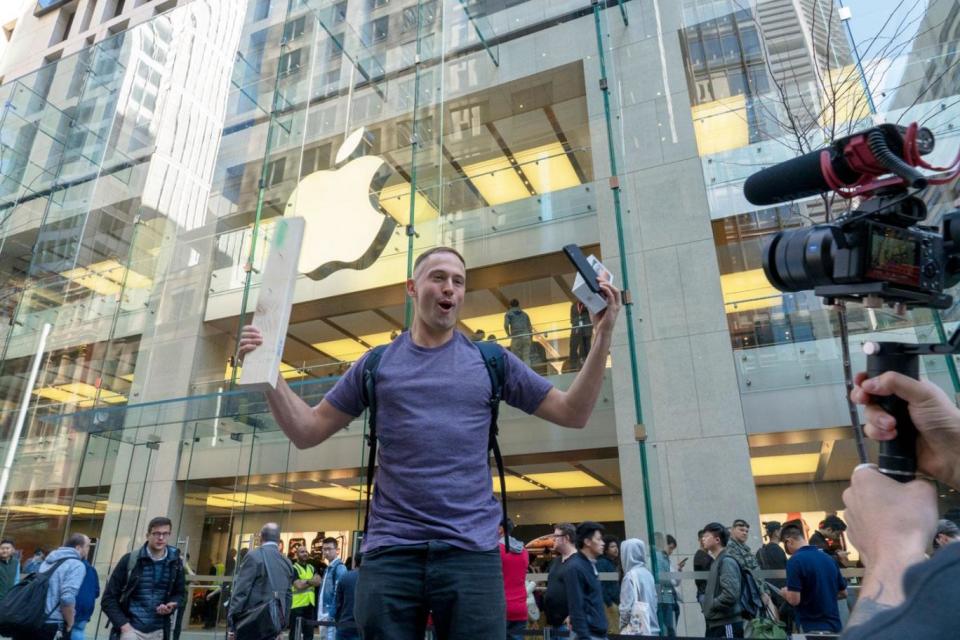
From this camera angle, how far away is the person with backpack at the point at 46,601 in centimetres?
437

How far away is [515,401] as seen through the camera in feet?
6.06

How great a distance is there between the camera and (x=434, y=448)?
160 centimetres

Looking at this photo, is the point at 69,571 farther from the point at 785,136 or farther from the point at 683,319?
the point at 785,136

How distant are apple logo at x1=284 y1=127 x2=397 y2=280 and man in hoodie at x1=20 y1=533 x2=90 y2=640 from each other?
17.8 feet

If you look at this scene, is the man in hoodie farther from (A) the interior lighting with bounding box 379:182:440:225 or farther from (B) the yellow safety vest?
(A) the interior lighting with bounding box 379:182:440:225

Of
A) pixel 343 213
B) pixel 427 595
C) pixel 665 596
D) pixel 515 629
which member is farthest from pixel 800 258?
pixel 343 213

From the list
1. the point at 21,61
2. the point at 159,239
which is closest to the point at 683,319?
the point at 159,239

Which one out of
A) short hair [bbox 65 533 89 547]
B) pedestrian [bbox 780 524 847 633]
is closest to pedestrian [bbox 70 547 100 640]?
short hair [bbox 65 533 89 547]

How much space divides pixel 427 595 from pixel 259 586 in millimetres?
3711

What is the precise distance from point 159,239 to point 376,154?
5557 mm

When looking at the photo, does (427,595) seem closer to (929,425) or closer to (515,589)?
(929,425)

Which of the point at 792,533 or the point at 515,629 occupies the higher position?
the point at 792,533

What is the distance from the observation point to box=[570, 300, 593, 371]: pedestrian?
24.5 ft

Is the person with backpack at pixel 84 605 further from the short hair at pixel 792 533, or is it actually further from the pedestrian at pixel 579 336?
the short hair at pixel 792 533
